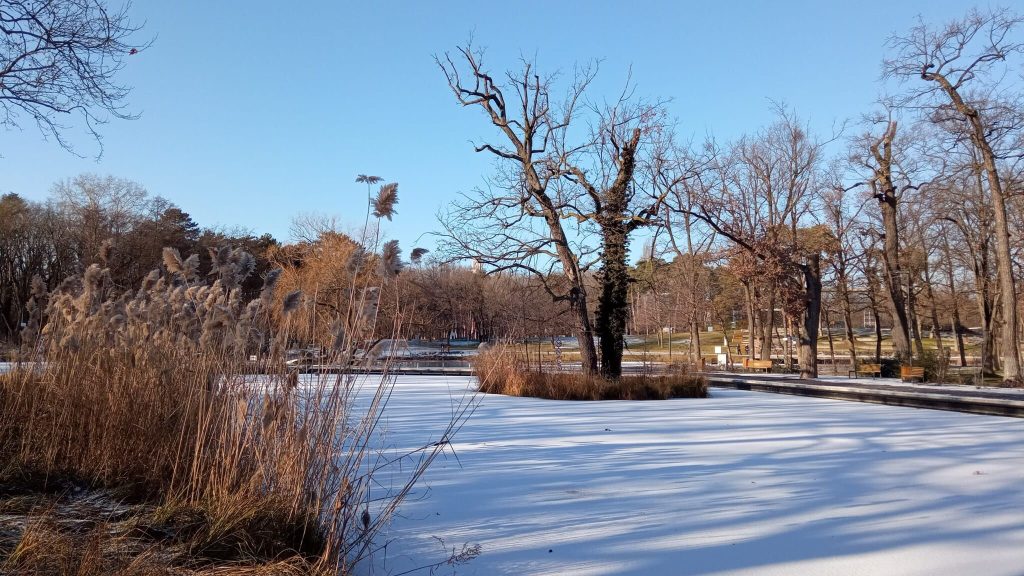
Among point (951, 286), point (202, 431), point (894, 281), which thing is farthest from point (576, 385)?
point (951, 286)

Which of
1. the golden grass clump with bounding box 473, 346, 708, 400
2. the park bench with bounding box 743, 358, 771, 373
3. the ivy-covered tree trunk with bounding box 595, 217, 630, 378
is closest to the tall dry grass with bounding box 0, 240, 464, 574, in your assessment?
the golden grass clump with bounding box 473, 346, 708, 400

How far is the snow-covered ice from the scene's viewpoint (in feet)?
8.86

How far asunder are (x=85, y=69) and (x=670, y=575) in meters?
7.64

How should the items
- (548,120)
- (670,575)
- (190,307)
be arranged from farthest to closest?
(548,120) < (190,307) < (670,575)

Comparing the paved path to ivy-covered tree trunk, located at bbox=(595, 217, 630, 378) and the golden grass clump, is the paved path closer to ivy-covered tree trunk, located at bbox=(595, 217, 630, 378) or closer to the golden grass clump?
the golden grass clump

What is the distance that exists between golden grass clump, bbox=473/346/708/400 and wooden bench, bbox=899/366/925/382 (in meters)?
7.81

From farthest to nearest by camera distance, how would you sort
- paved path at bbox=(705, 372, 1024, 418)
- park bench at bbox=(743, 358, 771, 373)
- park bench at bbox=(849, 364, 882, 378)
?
park bench at bbox=(743, 358, 771, 373)
park bench at bbox=(849, 364, 882, 378)
paved path at bbox=(705, 372, 1024, 418)

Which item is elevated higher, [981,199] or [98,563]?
[981,199]

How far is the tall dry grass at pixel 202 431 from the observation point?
93.7 inches

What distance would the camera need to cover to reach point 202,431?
2.93 meters

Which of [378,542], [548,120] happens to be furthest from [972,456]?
[548,120]

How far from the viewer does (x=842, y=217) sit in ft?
80.7

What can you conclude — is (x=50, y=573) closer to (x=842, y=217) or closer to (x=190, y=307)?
(x=190, y=307)

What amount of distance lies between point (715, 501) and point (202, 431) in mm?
2630
